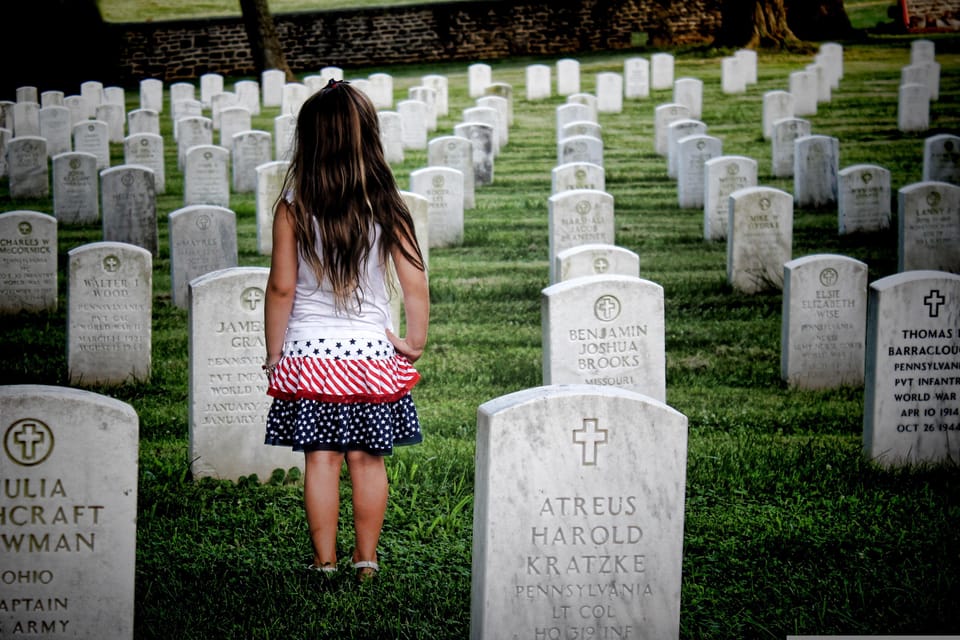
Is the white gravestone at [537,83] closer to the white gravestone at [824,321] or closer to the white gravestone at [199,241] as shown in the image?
the white gravestone at [199,241]

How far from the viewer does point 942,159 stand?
1547 cm

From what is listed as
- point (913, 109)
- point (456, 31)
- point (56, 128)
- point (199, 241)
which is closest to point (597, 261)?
point (199, 241)

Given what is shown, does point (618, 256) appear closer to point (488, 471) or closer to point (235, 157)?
point (488, 471)

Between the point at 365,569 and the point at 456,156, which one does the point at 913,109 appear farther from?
the point at 365,569

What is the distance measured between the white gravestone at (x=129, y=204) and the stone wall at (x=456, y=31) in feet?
76.9

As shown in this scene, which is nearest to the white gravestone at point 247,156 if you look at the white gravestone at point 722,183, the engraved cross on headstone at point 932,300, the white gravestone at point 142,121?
the white gravestone at point 142,121

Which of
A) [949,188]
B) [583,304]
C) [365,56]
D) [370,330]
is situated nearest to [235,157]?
[949,188]

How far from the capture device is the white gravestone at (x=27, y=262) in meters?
11.0

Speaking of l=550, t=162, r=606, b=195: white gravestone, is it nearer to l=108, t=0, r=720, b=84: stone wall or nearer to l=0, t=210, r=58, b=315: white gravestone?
l=0, t=210, r=58, b=315: white gravestone

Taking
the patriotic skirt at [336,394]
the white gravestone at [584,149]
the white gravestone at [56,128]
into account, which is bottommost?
the patriotic skirt at [336,394]

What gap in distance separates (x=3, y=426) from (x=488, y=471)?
5.41 feet

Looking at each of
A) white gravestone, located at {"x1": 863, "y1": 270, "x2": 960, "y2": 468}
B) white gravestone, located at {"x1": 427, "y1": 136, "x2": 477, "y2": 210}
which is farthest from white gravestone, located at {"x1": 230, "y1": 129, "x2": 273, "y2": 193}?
white gravestone, located at {"x1": 863, "y1": 270, "x2": 960, "y2": 468}

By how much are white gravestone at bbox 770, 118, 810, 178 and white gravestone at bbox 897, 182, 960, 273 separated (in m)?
6.61

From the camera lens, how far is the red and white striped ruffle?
5035mm
